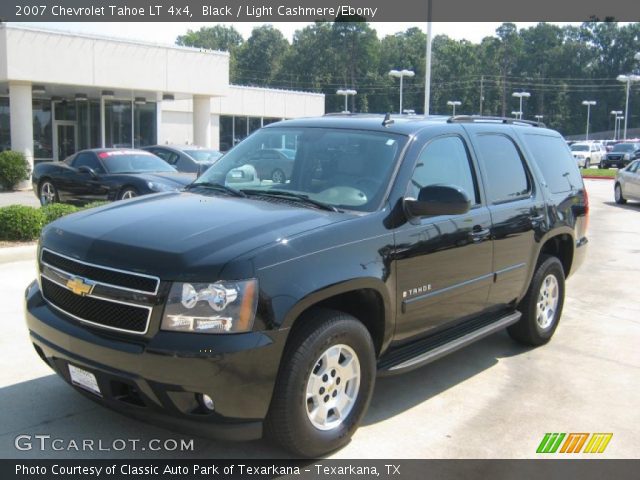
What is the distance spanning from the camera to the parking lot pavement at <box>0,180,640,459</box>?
13.2 feet

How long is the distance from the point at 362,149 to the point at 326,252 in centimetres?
121

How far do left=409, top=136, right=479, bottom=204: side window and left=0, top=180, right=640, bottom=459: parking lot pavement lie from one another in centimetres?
150

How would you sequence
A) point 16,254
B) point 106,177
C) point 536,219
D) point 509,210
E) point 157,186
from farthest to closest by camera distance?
point 106,177 < point 157,186 < point 16,254 < point 536,219 < point 509,210

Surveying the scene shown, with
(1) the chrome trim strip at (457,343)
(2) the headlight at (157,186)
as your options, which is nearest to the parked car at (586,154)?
(2) the headlight at (157,186)

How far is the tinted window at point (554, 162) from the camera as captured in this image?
6109mm

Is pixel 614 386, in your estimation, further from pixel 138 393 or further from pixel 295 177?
pixel 138 393

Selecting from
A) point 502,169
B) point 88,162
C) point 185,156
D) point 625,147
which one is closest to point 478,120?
point 502,169

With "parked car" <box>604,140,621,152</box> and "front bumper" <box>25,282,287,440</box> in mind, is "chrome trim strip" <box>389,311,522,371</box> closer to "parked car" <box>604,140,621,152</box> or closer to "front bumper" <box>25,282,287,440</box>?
"front bumper" <box>25,282,287,440</box>

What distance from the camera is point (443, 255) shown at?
455 cm

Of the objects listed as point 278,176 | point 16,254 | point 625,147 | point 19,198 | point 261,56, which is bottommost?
point 19,198

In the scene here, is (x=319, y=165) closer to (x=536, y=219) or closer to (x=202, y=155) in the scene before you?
(x=536, y=219)

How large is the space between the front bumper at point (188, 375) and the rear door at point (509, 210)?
8.17 feet

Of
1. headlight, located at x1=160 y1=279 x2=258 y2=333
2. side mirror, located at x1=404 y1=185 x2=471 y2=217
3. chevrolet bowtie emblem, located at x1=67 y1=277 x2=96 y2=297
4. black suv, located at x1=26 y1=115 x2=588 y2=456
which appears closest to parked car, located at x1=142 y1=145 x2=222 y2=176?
black suv, located at x1=26 y1=115 x2=588 y2=456

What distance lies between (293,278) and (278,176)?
147cm
